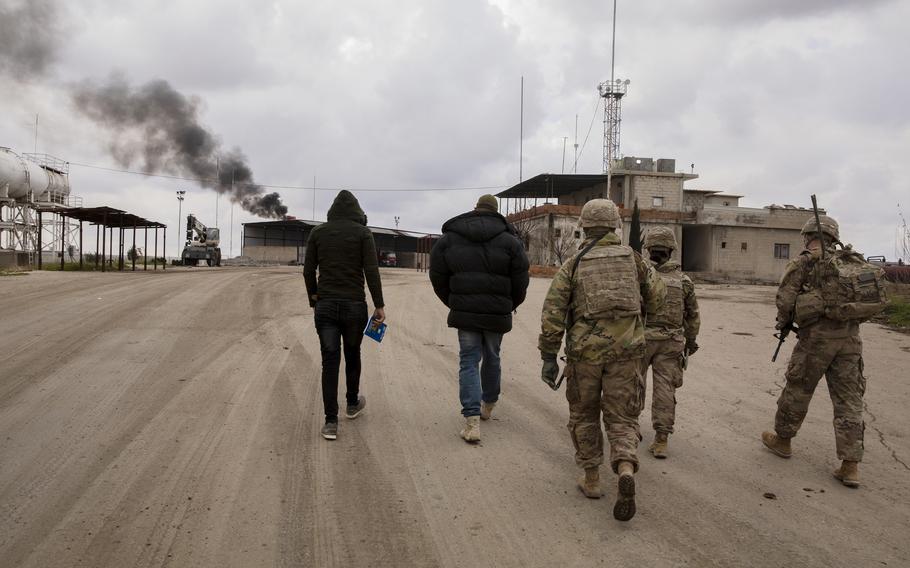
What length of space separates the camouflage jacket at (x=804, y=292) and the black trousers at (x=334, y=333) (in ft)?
11.0

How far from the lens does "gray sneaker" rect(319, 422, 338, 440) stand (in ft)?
16.1

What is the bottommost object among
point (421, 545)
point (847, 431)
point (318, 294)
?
point (421, 545)

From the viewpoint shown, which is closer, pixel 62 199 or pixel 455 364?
pixel 455 364

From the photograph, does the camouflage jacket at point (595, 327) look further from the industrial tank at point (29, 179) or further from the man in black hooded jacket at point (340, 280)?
the industrial tank at point (29, 179)

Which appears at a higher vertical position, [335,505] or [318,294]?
[318,294]

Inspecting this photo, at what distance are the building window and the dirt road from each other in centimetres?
4171

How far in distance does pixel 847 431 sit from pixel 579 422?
6.64 feet

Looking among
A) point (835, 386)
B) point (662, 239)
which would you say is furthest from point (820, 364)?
point (662, 239)

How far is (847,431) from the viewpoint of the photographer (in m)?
4.42

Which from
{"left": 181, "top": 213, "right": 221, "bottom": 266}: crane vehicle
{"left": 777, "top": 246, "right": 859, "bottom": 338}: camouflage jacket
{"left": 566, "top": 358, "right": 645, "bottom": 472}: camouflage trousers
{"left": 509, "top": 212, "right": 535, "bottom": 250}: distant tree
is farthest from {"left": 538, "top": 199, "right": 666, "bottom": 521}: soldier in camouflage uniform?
{"left": 181, "top": 213, "right": 221, "bottom": 266}: crane vehicle

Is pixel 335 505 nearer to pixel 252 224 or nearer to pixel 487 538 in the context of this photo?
pixel 487 538

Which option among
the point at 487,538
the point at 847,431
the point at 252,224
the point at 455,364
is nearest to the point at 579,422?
the point at 487,538

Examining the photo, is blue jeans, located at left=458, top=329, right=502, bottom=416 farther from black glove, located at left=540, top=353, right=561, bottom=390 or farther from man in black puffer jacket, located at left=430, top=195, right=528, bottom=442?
black glove, located at left=540, top=353, right=561, bottom=390

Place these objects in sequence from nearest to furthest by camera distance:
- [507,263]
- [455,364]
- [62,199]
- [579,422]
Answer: [579,422]
[507,263]
[455,364]
[62,199]
